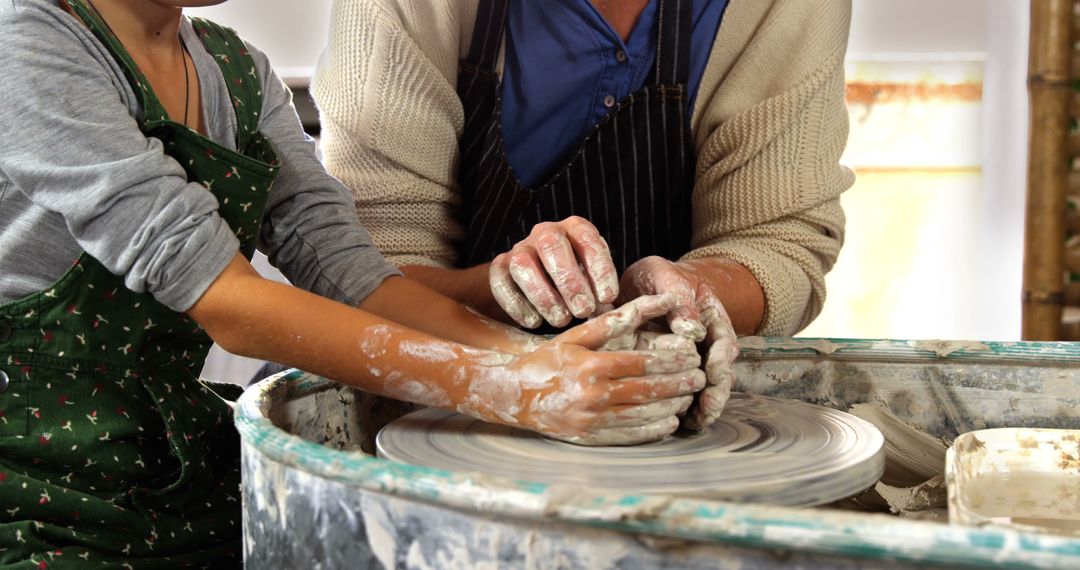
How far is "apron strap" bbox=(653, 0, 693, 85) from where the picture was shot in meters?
1.58

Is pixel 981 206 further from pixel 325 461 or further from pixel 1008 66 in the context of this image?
pixel 325 461

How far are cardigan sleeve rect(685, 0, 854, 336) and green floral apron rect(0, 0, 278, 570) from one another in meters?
0.74

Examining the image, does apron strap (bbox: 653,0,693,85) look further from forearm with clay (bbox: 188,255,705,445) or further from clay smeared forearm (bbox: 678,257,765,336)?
forearm with clay (bbox: 188,255,705,445)

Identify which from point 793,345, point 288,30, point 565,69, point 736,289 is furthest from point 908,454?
point 288,30

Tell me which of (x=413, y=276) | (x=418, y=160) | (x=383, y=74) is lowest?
Result: (x=413, y=276)

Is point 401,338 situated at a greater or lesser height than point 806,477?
greater

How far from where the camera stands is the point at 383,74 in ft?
4.99

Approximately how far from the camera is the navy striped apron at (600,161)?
5.22 feet

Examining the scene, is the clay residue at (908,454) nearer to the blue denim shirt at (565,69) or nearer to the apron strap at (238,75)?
the blue denim shirt at (565,69)

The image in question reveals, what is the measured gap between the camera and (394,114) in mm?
1523

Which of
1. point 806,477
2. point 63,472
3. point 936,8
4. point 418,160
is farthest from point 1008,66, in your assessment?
point 63,472

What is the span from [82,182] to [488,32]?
2.63 feet

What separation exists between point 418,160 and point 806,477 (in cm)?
87

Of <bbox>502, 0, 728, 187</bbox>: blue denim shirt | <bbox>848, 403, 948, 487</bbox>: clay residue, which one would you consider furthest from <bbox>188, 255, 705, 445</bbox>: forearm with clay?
<bbox>502, 0, 728, 187</bbox>: blue denim shirt
